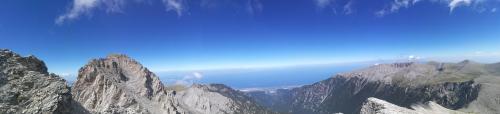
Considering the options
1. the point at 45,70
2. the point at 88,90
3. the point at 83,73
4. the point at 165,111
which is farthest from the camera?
the point at 165,111

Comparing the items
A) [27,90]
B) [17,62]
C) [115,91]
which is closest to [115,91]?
[115,91]

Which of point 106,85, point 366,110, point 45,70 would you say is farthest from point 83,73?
point 45,70

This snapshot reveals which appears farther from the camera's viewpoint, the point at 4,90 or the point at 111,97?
the point at 111,97

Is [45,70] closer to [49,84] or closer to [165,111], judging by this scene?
[49,84]

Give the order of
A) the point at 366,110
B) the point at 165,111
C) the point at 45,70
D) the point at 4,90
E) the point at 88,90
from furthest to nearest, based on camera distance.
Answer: the point at 165,111
the point at 88,90
the point at 366,110
the point at 45,70
the point at 4,90

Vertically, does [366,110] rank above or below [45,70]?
below

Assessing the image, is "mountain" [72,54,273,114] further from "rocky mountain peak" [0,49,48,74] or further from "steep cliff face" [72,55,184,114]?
"rocky mountain peak" [0,49,48,74]
